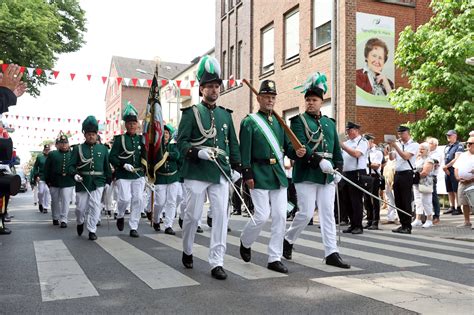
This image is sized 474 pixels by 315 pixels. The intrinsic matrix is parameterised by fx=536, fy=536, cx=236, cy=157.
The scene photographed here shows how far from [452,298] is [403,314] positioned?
0.81 metres

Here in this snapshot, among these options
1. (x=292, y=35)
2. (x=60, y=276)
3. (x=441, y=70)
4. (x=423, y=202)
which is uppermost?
(x=292, y=35)

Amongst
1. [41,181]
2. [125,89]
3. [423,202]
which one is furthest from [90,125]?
[125,89]

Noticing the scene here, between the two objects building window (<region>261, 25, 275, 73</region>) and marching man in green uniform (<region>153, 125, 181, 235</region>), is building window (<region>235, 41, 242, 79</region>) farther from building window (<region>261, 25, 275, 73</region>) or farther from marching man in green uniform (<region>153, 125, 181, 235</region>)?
marching man in green uniform (<region>153, 125, 181, 235</region>)

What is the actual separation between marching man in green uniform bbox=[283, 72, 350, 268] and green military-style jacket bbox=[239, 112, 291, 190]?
39 centimetres

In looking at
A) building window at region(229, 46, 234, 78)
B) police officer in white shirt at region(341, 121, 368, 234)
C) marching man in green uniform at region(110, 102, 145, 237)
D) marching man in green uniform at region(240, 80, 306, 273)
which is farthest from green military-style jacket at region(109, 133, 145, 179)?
building window at region(229, 46, 234, 78)

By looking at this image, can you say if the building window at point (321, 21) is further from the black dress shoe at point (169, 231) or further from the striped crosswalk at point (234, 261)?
the black dress shoe at point (169, 231)

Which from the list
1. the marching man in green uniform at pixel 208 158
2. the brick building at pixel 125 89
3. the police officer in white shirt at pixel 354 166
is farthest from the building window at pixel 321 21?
the brick building at pixel 125 89

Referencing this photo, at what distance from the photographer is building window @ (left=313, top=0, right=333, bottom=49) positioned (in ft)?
66.1

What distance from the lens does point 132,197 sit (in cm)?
990

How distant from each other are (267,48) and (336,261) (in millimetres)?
20735

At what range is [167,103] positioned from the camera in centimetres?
5206

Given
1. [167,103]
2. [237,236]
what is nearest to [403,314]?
[237,236]

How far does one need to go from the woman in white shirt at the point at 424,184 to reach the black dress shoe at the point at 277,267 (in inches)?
251

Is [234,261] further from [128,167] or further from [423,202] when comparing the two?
[423,202]
